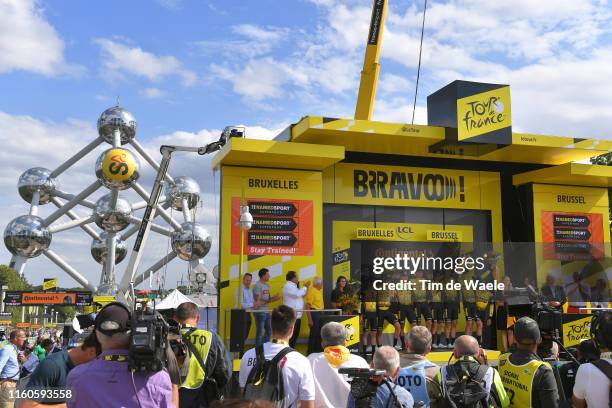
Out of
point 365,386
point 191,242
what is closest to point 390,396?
point 365,386

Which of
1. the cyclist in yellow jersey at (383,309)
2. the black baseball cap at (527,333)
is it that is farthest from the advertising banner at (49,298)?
the black baseball cap at (527,333)

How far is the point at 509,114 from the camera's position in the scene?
483 inches

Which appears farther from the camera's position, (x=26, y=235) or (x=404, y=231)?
(x=26, y=235)

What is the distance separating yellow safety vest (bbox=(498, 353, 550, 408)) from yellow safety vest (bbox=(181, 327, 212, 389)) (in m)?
2.16

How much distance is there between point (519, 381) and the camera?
157 inches

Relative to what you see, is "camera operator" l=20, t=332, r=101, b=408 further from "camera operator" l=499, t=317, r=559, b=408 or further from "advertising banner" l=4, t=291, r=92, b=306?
"advertising banner" l=4, t=291, r=92, b=306

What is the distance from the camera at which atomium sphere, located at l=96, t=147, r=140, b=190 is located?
60.2 ft

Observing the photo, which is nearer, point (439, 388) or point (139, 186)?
point (439, 388)

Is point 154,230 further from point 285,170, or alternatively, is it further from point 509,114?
point 509,114

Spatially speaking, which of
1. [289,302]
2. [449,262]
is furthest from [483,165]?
[289,302]

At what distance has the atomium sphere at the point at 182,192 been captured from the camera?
2297 cm

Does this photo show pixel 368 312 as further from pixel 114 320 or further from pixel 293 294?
pixel 114 320

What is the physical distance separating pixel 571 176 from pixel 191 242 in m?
12.6

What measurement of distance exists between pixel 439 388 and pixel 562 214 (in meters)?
11.4
